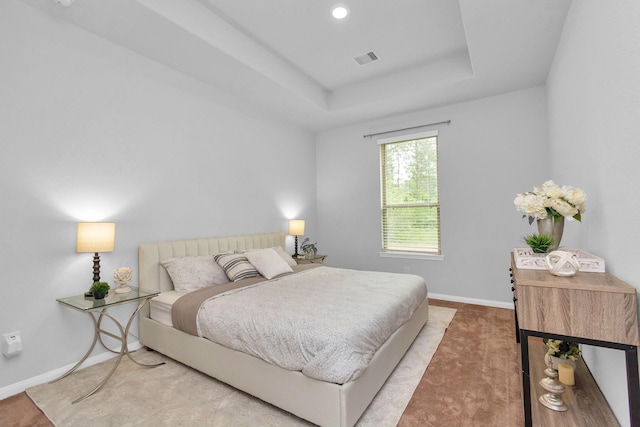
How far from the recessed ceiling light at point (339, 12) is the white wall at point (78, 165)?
175 centimetres

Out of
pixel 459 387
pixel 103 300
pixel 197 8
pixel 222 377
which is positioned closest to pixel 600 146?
pixel 459 387

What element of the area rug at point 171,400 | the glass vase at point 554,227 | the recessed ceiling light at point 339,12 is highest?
the recessed ceiling light at point 339,12

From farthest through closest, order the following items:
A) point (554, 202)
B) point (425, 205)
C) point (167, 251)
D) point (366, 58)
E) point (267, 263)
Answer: point (425, 205) < point (366, 58) < point (267, 263) < point (167, 251) < point (554, 202)

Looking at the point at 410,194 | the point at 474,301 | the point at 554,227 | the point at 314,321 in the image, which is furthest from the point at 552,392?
the point at 410,194

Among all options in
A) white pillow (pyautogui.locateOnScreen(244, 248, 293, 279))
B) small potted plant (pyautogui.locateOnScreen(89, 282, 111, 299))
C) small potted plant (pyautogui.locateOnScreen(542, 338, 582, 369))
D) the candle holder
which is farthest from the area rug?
white pillow (pyautogui.locateOnScreen(244, 248, 293, 279))

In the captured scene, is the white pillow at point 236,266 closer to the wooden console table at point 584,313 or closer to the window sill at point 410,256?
the window sill at point 410,256

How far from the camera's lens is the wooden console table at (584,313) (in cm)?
128

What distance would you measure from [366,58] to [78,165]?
3.17 metres

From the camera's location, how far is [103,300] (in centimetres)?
230

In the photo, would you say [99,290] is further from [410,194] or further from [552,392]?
[410,194]

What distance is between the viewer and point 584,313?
138cm

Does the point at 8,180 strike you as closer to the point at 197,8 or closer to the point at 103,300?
the point at 103,300

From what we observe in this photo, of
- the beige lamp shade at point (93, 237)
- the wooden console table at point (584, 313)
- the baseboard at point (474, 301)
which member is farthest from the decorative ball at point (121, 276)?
the baseboard at point (474, 301)

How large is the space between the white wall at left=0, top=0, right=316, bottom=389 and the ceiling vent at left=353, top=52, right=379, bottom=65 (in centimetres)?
175
